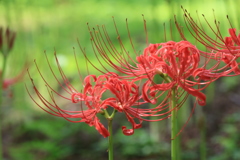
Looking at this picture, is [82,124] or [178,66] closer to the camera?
[178,66]

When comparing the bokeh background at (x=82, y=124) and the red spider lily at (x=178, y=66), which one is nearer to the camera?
the red spider lily at (x=178, y=66)

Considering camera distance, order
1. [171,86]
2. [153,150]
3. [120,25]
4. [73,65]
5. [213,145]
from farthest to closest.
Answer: [120,25], [73,65], [213,145], [153,150], [171,86]

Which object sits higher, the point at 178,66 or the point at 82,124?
the point at 178,66

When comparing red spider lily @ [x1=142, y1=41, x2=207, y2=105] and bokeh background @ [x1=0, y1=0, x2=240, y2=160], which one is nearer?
red spider lily @ [x1=142, y1=41, x2=207, y2=105]

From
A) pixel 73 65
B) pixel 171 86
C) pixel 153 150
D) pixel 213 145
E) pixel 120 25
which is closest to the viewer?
pixel 171 86

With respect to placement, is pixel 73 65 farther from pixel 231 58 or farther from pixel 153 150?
pixel 231 58

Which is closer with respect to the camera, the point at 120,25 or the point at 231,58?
the point at 231,58

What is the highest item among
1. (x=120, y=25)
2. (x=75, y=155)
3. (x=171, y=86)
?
(x=120, y=25)

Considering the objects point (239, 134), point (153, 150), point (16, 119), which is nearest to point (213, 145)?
point (239, 134)
